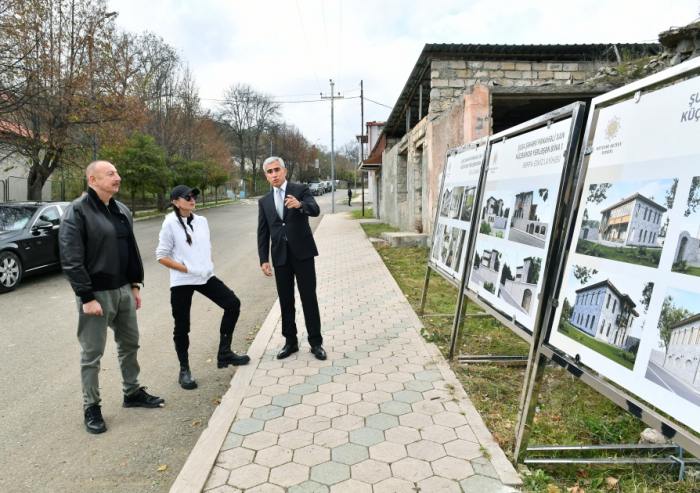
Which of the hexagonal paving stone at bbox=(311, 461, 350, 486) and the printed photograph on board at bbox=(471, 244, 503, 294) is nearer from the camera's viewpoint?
the hexagonal paving stone at bbox=(311, 461, 350, 486)

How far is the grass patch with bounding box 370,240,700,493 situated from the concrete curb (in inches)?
73.6

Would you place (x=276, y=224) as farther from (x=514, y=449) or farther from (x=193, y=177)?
(x=193, y=177)

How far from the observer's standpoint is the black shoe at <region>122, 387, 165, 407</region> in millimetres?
3842

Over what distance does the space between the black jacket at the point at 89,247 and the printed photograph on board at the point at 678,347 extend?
11.3 ft

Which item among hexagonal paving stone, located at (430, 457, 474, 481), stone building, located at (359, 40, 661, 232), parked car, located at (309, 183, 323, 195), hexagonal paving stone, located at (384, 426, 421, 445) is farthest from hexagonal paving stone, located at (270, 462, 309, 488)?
parked car, located at (309, 183, 323, 195)

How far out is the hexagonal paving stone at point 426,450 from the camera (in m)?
2.92

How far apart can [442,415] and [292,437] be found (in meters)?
1.12

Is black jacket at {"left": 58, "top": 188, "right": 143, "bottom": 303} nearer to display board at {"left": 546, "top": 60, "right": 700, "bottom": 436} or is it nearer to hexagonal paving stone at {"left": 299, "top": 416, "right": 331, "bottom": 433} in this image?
hexagonal paving stone at {"left": 299, "top": 416, "right": 331, "bottom": 433}

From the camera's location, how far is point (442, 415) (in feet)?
11.3

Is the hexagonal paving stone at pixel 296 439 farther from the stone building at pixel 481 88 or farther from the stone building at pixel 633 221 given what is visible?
the stone building at pixel 481 88

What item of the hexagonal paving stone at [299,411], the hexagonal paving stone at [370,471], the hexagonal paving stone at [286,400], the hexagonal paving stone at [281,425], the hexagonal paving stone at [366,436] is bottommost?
the hexagonal paving stone at [286,400]

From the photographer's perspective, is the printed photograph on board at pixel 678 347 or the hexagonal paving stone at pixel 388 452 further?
the hexagonal paving stone at pixel 388 452

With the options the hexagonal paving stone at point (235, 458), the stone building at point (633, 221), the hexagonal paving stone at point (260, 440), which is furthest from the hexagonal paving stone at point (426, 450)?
the stone building at point (633, 221)

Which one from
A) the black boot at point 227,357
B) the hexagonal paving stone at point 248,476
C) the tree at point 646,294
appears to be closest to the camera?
the tree at point 646,294
